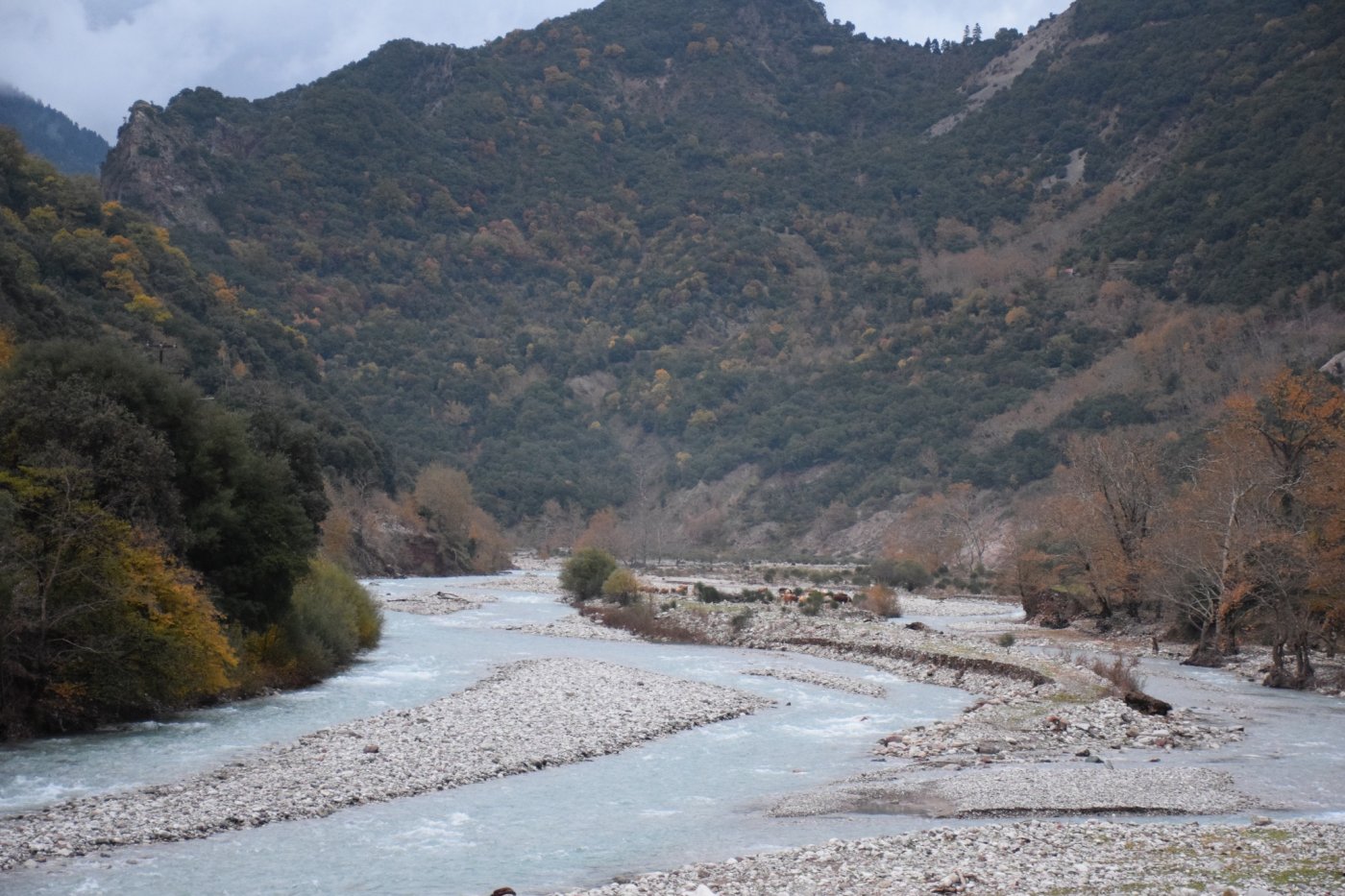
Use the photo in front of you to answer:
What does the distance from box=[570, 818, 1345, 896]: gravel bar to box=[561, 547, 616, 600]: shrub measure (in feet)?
178

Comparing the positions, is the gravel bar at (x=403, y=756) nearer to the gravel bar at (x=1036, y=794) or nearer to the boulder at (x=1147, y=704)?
the gravel bar at (x=1036, y=794)

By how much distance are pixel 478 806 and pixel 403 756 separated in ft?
12.8

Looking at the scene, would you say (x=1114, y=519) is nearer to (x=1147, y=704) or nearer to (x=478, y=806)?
(x=1147, y=704)

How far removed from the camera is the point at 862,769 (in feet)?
75.3

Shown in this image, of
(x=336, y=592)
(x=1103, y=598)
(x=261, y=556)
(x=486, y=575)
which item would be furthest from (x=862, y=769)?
(x=486, y=575)

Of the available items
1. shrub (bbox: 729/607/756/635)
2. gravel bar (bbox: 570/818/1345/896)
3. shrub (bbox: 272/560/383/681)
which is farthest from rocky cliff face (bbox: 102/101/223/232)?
gravel bar (bbox: 570/818/1345/896)

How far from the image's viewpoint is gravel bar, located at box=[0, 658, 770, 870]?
1694 centimetres

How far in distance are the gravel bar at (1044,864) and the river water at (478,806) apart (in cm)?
132

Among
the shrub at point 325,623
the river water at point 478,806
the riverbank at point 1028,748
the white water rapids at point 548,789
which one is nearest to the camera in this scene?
the river water at point 478,806

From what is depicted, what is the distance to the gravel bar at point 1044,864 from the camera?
13586 mm

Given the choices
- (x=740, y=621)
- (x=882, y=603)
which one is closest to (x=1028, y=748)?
(x=740, y=621)

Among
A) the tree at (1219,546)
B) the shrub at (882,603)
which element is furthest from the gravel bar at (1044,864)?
the shrub at (882,603)

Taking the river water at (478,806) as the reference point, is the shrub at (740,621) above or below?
above

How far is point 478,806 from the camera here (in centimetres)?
1964
